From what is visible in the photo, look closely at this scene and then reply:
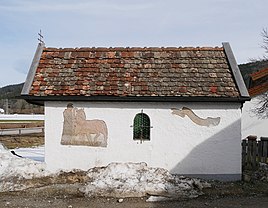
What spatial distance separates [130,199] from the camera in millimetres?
9406

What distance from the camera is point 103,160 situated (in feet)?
37.2

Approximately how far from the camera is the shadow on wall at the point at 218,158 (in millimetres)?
11070

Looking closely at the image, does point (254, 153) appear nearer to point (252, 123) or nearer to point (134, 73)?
point (134, 73)

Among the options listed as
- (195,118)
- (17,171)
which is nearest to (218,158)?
(195,118)

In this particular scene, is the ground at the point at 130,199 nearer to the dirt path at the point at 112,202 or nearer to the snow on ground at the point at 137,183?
the dirt path at the point at 112,202

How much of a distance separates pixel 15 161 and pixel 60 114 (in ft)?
7.57

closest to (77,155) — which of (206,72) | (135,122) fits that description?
(135,122)

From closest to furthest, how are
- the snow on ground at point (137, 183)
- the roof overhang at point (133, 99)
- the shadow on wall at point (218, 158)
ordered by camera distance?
the snow on ground at point (137, 183), the roof overhang at point (133, 99), the shadow on wall at point (218, 158)

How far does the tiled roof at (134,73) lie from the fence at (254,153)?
2.99m

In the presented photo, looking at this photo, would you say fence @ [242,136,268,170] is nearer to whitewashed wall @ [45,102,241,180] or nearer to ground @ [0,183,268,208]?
whitewashed wall @ [45,102,241,180]

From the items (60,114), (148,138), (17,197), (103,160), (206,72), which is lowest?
(17,197)

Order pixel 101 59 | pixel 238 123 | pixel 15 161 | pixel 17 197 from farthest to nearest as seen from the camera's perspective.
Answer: pixel 101 59 < pixel 15 161 < pixel 238 123 < pixel 17 197

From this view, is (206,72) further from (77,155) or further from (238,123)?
(77,155)

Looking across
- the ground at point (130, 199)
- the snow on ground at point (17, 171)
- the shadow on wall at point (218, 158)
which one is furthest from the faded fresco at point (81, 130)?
the shadow on wall at point (218, 158)
